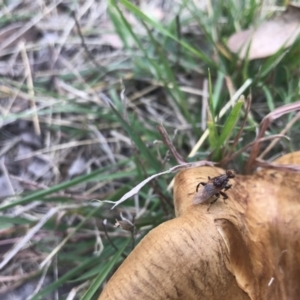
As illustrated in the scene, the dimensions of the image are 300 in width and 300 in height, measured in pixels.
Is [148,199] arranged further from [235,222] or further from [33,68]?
[33,68]

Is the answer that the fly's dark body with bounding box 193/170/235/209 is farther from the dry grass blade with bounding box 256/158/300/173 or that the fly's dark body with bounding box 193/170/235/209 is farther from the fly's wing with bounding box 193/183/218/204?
the dry grass blade with bounding box 256/158/300/173

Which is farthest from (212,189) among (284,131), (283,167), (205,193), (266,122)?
(284,131)

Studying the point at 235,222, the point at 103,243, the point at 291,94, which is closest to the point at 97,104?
the point at 103,243

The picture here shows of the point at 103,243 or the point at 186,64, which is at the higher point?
the point at 186,64

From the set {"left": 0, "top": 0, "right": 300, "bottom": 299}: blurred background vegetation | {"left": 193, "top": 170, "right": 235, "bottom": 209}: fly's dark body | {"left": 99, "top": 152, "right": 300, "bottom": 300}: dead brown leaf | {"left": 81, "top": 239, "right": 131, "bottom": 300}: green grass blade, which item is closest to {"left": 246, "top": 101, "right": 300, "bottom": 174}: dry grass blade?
{"left": 0, "top": 0, "right": 300, "bottom": 299}: blurred background vegetation

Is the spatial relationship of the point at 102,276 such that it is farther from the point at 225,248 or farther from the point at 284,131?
the point at 284,131

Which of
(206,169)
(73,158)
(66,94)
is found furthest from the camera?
(66,94)

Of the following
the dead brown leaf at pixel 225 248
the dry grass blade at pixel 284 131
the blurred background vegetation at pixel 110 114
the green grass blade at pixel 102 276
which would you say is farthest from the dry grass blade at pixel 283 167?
the green grass blade at pixel 102 276
